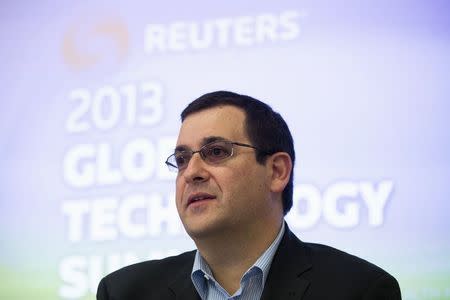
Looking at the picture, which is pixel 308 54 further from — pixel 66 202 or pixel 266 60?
pixel 66 202

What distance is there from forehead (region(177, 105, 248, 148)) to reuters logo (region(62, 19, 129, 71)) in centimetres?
194

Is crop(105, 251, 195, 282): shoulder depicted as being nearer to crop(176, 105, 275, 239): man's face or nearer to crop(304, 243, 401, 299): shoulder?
crop(176, 105, 275, 239): man's face

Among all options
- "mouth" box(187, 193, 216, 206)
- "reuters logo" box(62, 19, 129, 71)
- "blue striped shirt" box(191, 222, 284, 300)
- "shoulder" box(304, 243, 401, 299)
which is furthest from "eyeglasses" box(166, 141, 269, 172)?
"reuters logo" box(62, 19, 129, 71)

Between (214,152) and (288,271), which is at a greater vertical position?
(214,152)

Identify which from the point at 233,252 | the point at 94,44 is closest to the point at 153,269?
the point at 233,252

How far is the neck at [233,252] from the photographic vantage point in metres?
2.50

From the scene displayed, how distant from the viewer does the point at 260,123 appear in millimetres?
2674

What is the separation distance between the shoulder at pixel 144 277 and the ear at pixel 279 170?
0.44 metres

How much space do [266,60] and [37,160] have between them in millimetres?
1535

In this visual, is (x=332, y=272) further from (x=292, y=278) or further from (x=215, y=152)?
(x=215, y=152)

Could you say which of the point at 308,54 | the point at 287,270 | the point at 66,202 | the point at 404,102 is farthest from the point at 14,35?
the point at 287,270

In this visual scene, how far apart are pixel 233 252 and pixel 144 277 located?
39cm

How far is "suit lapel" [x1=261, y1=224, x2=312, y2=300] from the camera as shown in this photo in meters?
2.39

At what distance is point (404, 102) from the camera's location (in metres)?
3.85
